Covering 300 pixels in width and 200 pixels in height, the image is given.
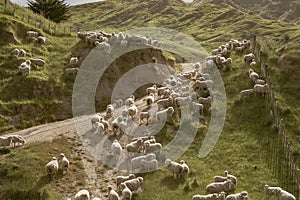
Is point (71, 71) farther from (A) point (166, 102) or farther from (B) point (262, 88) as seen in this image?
(B) point (262, 88)

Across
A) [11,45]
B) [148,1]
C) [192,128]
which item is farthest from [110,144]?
[148,1]

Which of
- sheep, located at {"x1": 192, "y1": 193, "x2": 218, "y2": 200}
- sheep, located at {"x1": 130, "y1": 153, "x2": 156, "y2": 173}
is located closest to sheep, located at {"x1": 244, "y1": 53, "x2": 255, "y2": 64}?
sheep, located at {"x1": 130, "y1": 153, "x2": 156, "y2": 173}

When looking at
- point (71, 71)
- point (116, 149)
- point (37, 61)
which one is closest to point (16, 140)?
point (116, 149)

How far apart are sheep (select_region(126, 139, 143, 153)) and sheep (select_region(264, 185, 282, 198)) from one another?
831 cm

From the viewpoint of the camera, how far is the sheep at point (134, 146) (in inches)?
924

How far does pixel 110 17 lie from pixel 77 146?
443 feet

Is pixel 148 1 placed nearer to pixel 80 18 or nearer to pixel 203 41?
pixel 80 18

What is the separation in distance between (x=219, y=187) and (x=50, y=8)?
44.0 metres

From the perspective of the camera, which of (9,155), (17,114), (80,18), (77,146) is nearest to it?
(9,155)

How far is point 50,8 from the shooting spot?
54.8m

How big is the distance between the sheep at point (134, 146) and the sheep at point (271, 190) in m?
8.31

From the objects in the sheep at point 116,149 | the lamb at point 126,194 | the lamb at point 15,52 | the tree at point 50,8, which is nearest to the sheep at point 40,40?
the lamb at point 15,52

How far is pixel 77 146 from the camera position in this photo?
25250mm

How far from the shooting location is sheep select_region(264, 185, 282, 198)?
62.2ft
